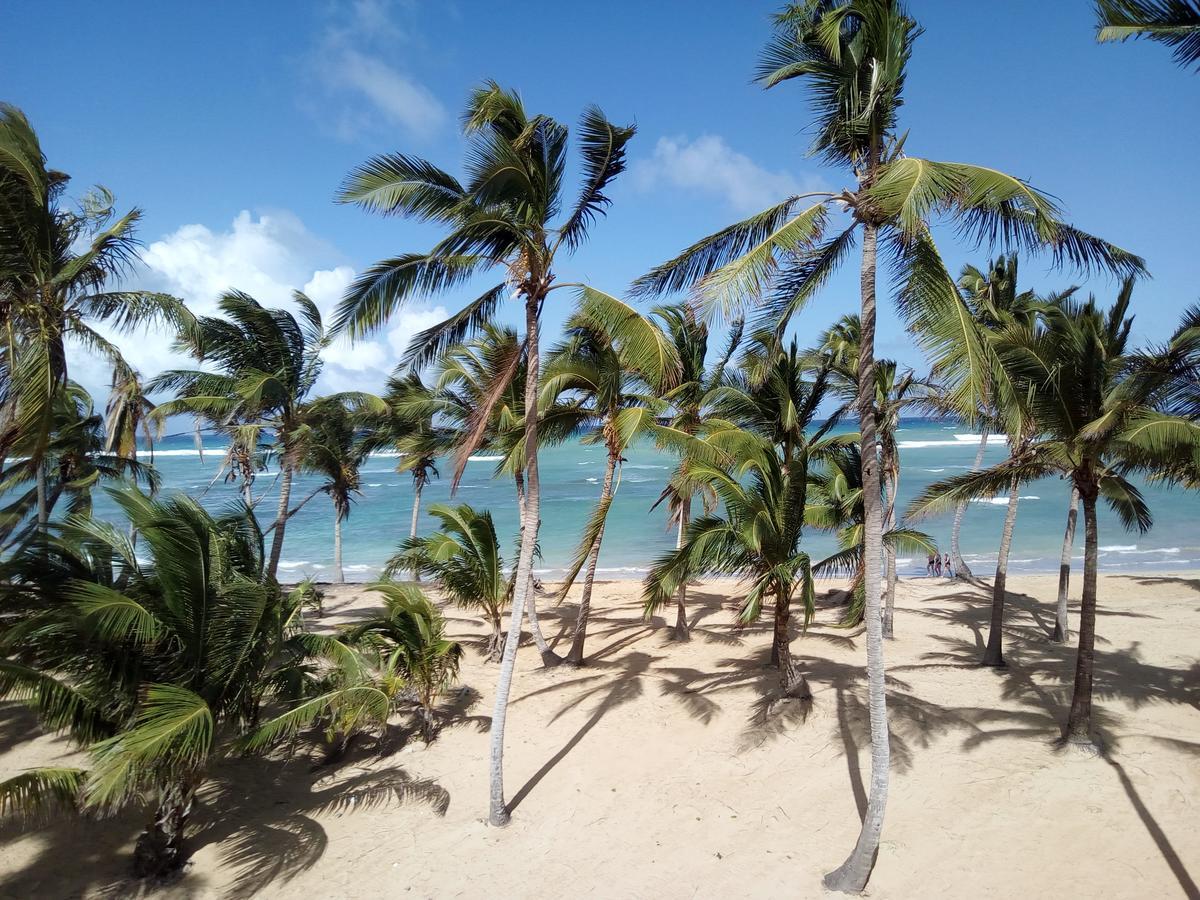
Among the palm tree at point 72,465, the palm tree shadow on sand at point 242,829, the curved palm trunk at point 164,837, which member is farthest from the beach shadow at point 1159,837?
the palm tree at point 72,465

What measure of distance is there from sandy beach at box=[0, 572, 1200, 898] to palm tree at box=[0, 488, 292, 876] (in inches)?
44.7

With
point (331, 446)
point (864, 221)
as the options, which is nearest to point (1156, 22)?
point (864, 221)

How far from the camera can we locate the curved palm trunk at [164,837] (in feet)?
19.6

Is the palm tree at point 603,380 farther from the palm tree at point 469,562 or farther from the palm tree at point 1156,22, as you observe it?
the palm tree at point 1156,22

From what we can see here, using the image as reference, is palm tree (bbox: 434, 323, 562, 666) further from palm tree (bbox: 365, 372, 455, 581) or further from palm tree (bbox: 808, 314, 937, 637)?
palm tree (bbox: 808, 314, 937, 637)

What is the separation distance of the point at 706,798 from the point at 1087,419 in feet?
19.4

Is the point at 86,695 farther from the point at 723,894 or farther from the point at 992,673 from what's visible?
the point at 992,673

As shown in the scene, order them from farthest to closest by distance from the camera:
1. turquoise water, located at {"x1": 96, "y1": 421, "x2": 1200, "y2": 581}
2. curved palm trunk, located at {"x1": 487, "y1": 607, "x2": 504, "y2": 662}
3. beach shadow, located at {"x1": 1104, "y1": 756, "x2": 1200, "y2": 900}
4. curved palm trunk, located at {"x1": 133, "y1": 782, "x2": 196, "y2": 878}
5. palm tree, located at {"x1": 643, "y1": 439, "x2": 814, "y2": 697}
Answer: turquoise water, located at {"x1": 96, "y1": 421, "x2": 1200, "y2": 581}, curved palm trunk, located at {"x1": 487, "y1": 607, "x2": 504, "y2": 662}, palm tree, located at {"x1": 643, "y1": 439, "x2": 814, "y2": 697}, curved palm trunk, located at {"x1": 133, "y1": 782, "x2": 196, "y2": 878}, beach shadow, located at {"x1": 1104, "y1": 756, "x2": 1200, "y2": 900}

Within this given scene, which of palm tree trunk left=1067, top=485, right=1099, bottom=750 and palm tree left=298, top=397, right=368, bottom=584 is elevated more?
palm tree left=298, top=397, right=368, bottom=584

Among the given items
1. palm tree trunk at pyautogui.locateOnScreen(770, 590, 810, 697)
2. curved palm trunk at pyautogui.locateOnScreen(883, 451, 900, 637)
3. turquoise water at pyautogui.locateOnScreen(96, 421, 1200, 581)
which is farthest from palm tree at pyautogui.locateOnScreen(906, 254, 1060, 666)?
turquoise water at pyautogui.locateOnScreen(96, 421, 1200, 581)

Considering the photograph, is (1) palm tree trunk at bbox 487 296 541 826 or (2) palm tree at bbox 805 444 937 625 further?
(2) palm tree at bbox 805 444 937 625

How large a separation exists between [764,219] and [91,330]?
8.13 meters

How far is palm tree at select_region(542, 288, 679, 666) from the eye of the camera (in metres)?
6.76

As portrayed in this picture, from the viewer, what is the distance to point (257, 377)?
10.8m
